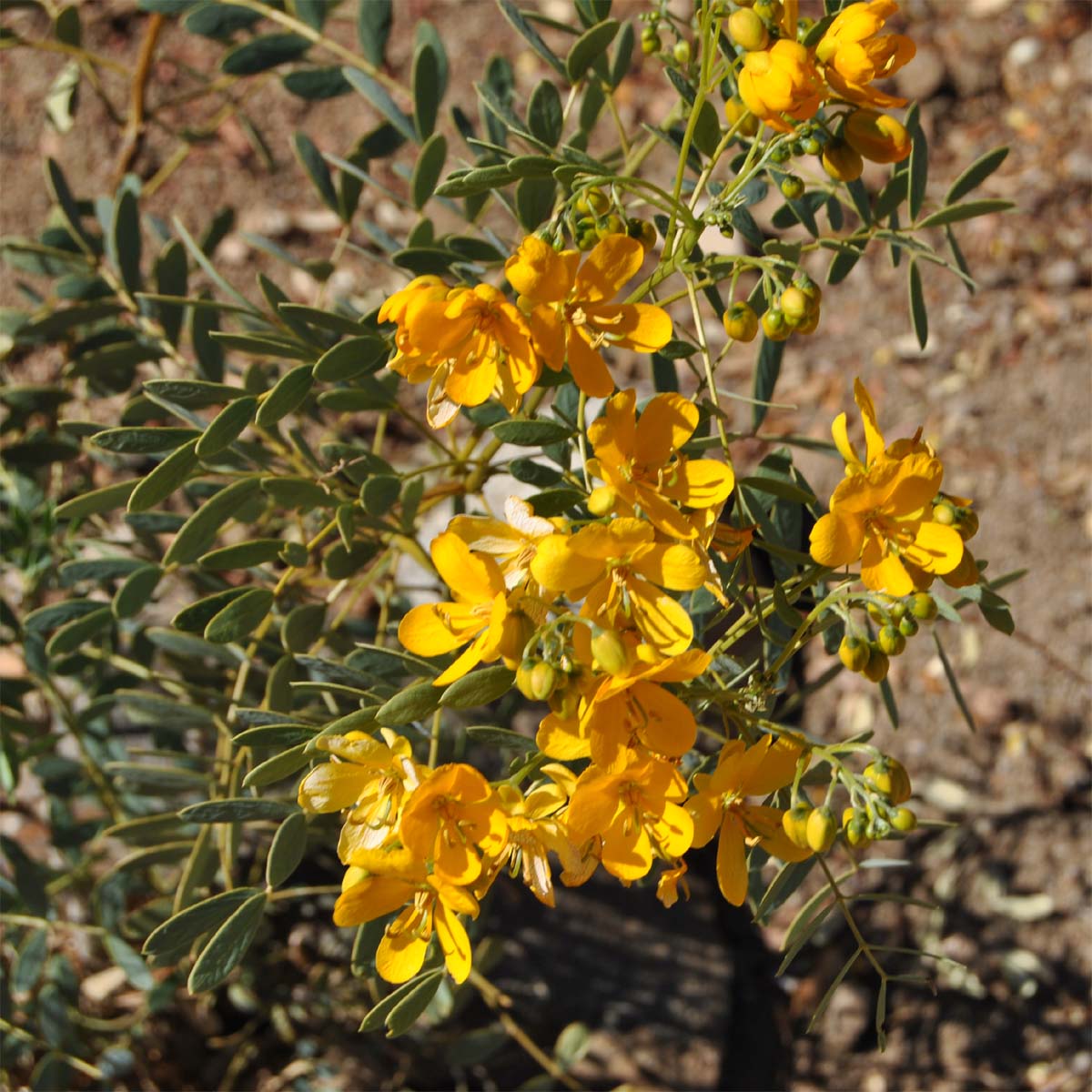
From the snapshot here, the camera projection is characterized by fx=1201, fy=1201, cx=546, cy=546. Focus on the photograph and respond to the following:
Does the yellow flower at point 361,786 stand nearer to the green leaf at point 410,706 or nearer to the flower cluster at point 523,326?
the green leaf at point 410,706

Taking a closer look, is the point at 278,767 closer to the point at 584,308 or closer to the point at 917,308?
the point at 584,308

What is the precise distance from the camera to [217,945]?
1.35 meters

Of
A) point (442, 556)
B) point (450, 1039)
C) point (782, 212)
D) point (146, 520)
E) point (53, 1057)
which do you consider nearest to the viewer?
point (442, 556)

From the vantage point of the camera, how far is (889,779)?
110 cm

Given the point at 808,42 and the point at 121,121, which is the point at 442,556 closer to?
the point at 808,42

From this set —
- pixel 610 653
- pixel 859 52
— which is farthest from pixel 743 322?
pixel 610 653

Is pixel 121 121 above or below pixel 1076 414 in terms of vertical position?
above

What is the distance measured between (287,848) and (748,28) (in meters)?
0.99

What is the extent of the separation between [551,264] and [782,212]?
53 cm

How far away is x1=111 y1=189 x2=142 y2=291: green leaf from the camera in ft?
5.91

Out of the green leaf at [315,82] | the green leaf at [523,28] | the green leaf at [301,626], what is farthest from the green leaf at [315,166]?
the green leaf at [301,626]

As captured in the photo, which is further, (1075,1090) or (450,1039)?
(1075,1090)

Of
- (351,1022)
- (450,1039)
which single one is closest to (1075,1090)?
(450,1039)

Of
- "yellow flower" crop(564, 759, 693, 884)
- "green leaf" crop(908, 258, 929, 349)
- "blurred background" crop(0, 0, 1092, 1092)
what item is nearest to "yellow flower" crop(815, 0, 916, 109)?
"green leaf" crop(908, 258, 929, 349)
